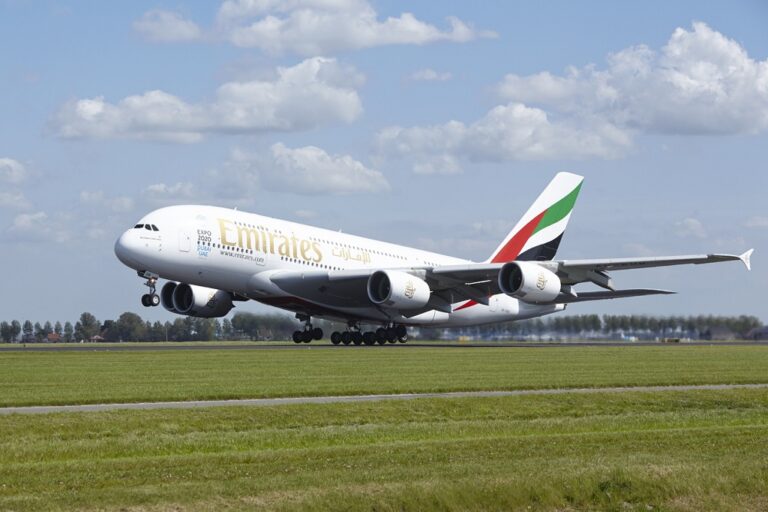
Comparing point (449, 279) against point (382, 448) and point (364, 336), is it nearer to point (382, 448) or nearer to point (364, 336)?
point (364, 336)

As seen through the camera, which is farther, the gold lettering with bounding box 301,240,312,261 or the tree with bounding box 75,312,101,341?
the tree with bounding box 75,312,101,341

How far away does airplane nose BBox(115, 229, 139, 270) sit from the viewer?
50125 mm

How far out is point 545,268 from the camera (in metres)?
55.8

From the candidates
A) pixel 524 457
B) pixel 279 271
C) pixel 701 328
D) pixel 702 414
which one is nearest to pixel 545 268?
pixel 279 271

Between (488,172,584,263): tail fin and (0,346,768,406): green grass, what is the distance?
1561 cm

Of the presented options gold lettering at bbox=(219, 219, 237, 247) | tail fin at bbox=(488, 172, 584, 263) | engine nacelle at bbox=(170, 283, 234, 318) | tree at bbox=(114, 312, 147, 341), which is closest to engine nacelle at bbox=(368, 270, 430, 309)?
gold lettering at bbox=(219, 219, 237, 247)

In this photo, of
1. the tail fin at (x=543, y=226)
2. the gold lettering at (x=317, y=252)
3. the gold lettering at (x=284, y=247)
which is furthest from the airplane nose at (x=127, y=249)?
the tail fin at (x=543, y=226)

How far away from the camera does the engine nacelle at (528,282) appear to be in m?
53.0

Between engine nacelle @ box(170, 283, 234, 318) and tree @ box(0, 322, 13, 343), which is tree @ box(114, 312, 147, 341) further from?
engine nacelle @ box(170, 283, 234, 318)

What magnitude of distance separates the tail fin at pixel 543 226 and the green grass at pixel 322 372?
15.6 m

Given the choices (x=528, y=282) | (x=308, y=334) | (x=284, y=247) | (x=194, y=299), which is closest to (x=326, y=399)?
(x=528, y=282)

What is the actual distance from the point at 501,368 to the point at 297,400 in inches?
559

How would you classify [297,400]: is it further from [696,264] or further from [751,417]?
[696,264]

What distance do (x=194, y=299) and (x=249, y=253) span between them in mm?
6630
